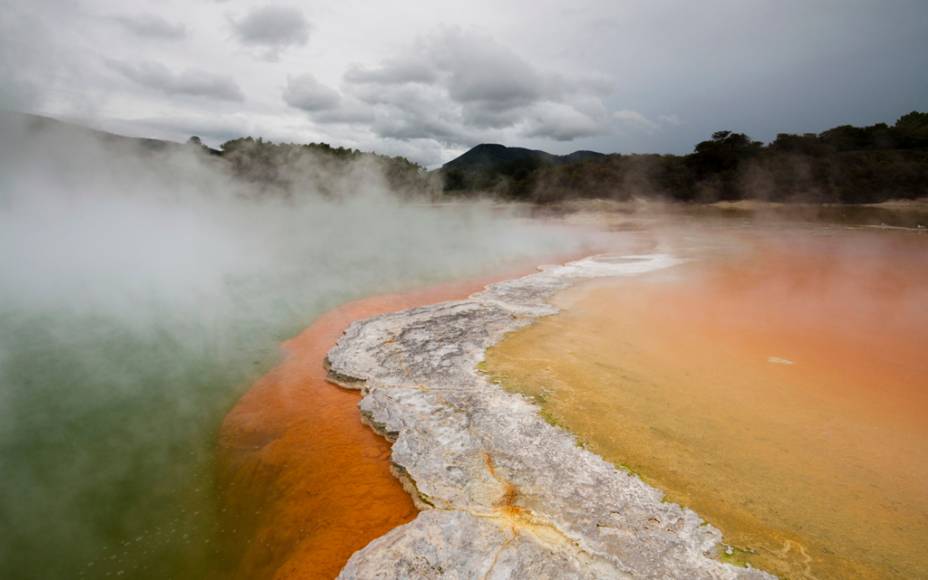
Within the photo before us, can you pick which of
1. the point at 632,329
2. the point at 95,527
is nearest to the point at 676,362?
the point at 632,329

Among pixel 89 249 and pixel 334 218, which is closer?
pixel 89 249

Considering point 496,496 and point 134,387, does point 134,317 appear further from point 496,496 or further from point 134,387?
point 496,496

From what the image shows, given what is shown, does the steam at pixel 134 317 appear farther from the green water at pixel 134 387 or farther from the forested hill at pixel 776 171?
the forested hill at pixel 776 171

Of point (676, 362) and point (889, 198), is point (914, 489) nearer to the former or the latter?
point (676, 362)

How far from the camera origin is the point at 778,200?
978 inches

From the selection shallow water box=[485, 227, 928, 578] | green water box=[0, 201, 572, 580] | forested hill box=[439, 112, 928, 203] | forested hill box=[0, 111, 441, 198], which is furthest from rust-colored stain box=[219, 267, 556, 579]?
forested hill box=[439, 112, 928, 203]

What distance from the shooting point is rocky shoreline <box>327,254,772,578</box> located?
2164mm

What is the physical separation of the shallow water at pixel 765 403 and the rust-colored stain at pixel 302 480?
4.61 feet

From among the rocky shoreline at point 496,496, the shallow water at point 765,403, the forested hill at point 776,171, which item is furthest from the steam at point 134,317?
the forested hill at point 776,171

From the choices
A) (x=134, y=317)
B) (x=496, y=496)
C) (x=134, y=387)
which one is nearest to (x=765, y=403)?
(x=496, y=496)

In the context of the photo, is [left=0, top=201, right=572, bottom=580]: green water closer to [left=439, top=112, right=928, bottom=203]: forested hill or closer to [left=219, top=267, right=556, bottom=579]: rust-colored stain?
[left=219, top=267, right=556, bottom=579]: rust-colored stain

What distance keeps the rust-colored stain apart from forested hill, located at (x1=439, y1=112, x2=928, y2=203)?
27.7m

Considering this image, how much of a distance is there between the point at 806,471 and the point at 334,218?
68.4 ft

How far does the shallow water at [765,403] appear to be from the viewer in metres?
2.41
